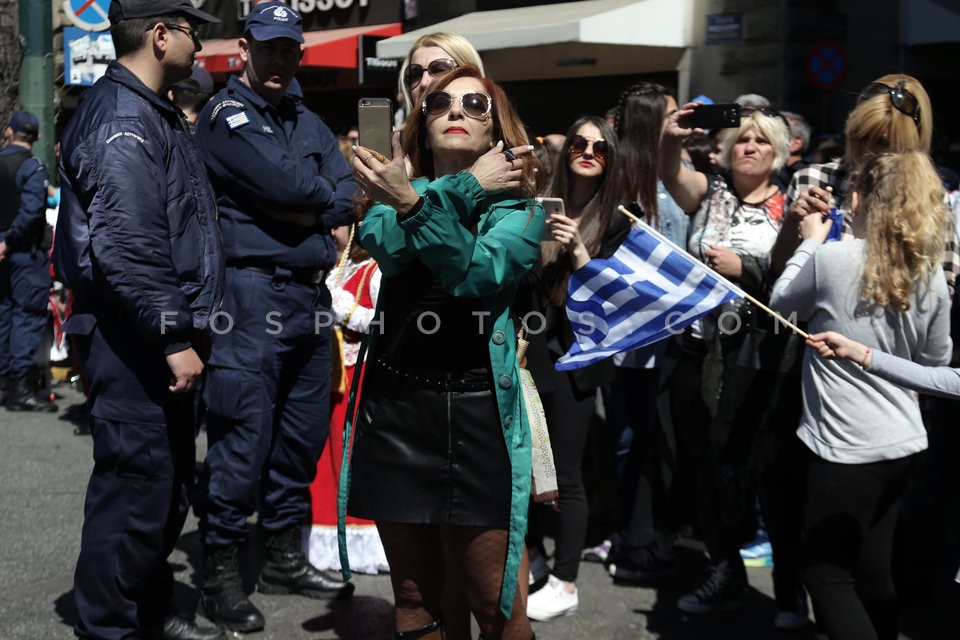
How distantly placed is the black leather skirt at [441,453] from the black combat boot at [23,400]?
6652 millimetres

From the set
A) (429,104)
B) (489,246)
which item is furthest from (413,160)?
(489,246)

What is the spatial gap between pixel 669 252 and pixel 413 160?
4.35ft

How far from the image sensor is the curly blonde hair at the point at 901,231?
360 cm

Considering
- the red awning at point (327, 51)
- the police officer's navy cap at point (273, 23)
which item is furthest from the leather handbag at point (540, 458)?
the red awning at point (327, 51)

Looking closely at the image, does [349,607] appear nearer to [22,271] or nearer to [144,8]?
[144,8]

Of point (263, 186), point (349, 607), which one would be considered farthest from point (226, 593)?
point (263, 186)

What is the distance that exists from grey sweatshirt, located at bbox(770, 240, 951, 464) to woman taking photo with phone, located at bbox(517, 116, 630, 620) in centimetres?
130

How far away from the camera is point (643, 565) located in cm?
539

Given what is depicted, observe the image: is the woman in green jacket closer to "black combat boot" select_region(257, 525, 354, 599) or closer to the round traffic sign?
"black combat boot" select_region(257, 525, 354, 599)

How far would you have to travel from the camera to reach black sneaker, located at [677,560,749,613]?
496 cm

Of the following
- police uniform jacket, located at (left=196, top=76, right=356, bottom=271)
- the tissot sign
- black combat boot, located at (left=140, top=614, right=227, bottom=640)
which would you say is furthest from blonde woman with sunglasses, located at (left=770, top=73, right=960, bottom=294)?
the tissot sign

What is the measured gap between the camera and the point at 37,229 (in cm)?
933

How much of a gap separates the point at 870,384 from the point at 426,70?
6.64 ft

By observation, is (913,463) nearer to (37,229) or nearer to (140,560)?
(140,560)
